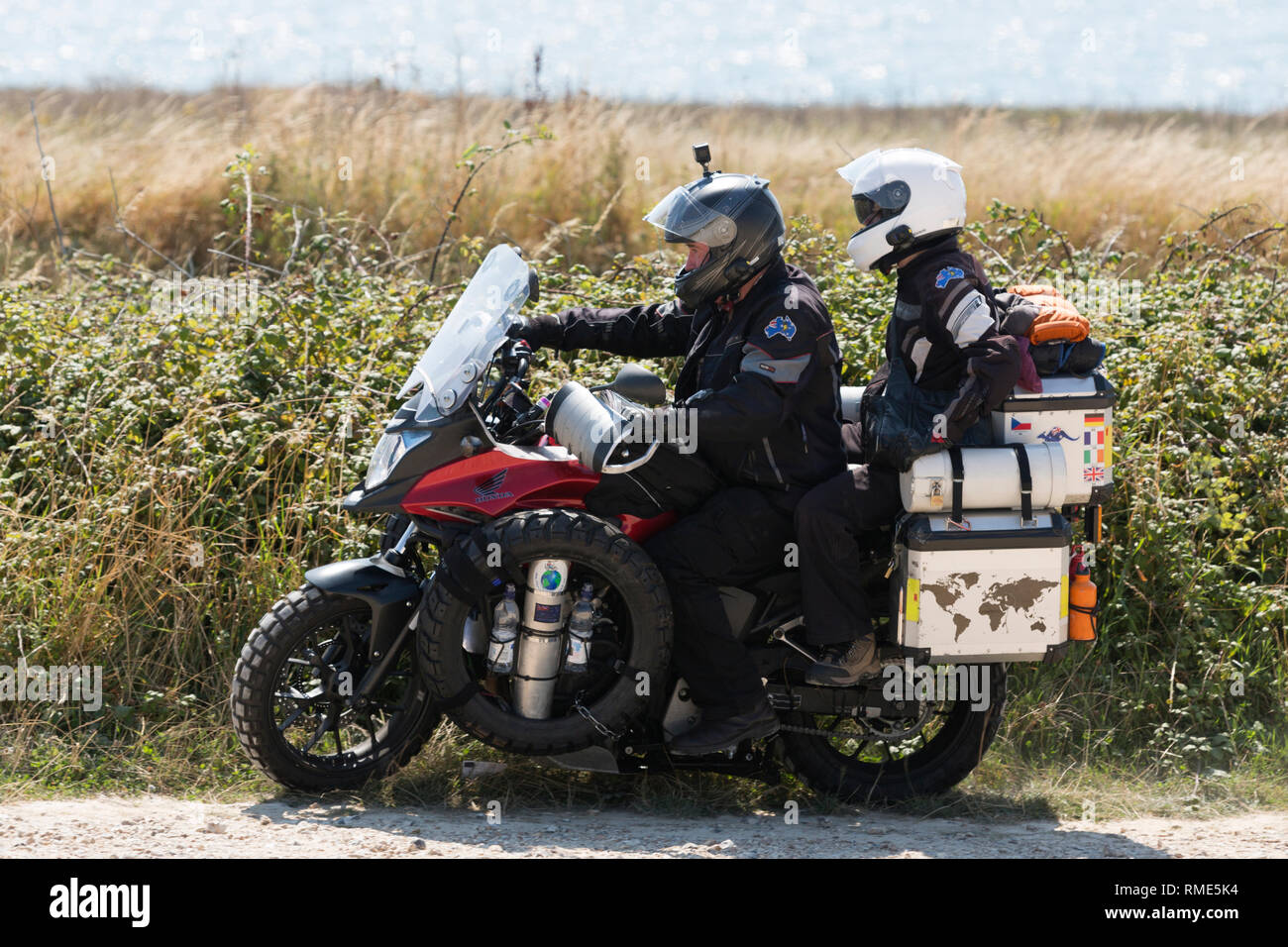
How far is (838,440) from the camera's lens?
5.20 m

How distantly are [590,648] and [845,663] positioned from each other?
2.97 feet

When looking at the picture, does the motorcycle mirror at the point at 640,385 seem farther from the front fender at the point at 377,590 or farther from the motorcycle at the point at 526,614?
the front fender at the point at 377,590

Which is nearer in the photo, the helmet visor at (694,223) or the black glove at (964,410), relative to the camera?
the black glove at (964,410)

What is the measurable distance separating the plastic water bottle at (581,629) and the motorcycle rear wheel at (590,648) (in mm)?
75

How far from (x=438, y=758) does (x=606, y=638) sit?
2.86ft

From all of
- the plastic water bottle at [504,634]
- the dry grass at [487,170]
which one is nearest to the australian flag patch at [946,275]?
the plastic water bottle at [504,634]

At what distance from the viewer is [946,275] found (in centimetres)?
491

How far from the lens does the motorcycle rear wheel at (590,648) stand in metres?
4.89

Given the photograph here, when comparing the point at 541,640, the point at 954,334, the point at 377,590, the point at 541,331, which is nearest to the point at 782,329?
the point at 954,334

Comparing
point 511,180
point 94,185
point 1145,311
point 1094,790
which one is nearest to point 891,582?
point 1094,790

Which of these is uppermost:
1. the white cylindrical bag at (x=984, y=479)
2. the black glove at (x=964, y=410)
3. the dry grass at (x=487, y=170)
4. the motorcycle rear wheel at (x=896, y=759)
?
the dry grass at (x=487, y=170)

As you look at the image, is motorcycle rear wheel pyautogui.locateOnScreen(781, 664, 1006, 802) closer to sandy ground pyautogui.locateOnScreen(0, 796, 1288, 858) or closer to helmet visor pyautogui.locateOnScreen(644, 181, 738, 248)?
sandy ground pyautogui.locateOnScreen(0, 796, 1288, 858)

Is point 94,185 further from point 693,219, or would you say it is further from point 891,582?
point 891,582

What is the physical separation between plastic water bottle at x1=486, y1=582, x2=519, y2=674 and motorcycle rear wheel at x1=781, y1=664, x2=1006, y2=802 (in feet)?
3.58
